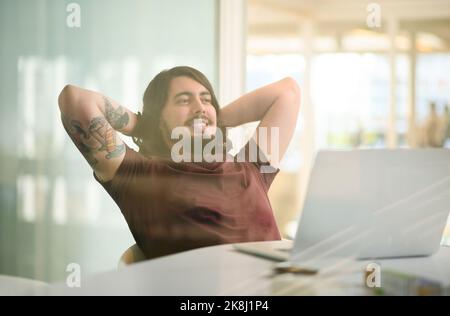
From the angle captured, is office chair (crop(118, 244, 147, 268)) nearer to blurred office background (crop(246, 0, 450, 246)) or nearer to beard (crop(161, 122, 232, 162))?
beard (crop(161, 122, 232, 162))

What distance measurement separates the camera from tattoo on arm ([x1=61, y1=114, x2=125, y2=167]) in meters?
1.99

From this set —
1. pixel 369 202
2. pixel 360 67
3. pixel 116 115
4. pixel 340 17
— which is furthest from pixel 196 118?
pixel 340 17

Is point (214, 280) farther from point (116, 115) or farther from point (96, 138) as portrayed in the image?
point (116, 115)

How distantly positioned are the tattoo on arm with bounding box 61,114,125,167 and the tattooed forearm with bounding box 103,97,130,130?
12 cm

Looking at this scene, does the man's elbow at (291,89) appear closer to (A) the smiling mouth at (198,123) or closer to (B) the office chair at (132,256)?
(A) the smiling mouth at (198,123)

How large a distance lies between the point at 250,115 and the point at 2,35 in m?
1.17

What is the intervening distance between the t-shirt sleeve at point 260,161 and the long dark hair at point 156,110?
0.77 feet

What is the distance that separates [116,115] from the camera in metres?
2.20

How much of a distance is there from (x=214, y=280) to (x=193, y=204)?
2.98 feet

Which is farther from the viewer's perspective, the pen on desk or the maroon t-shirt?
the maroon t-shirt

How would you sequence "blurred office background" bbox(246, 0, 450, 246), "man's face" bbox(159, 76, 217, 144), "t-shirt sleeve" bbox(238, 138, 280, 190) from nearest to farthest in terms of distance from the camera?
"t-shirt sleeve" bbox(238, 138, 280, 190) < "man's face" bbox(159, 76, 217, 144) < "blurred office background" bbox(246, 0, 450, 246)

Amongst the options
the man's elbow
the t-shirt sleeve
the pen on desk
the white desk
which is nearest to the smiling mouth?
the t-shirt sleeve

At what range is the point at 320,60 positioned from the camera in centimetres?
467

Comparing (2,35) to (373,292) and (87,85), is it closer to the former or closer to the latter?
(87,85)
